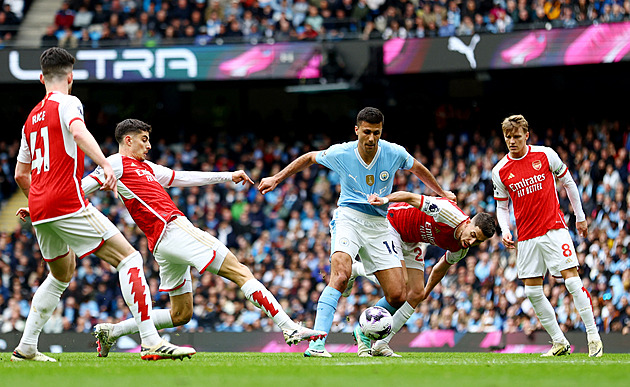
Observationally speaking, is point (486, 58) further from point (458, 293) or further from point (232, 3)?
point (232, 3)

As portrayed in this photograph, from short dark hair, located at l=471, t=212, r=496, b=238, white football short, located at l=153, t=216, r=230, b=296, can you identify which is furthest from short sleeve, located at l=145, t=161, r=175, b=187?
short dark hair, located at l=471, t=212, r=496, b=238

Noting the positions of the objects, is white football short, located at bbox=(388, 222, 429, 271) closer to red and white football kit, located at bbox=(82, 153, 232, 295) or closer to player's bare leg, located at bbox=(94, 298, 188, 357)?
red and white football kit, located at bbox=(82, 153, 232, 295)

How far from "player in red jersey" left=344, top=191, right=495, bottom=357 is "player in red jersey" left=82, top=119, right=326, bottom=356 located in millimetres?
1547

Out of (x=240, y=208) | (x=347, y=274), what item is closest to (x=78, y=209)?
(x=347, y=274)

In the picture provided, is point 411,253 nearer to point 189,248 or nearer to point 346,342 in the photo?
point 189,248

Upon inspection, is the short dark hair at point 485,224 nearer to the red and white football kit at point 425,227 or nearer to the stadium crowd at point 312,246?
the red and white football kit at point 425,227

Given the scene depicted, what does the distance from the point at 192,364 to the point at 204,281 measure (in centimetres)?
958

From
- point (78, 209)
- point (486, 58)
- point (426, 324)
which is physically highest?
point (486, 58)

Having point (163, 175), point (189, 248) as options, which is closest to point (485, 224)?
point (189, 248)

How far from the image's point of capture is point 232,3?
19.0 metres

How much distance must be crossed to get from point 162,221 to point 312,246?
9258 mm

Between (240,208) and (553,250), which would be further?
(240,208)

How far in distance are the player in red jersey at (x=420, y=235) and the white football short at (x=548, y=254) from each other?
628 millimetres

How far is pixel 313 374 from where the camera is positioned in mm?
5629
